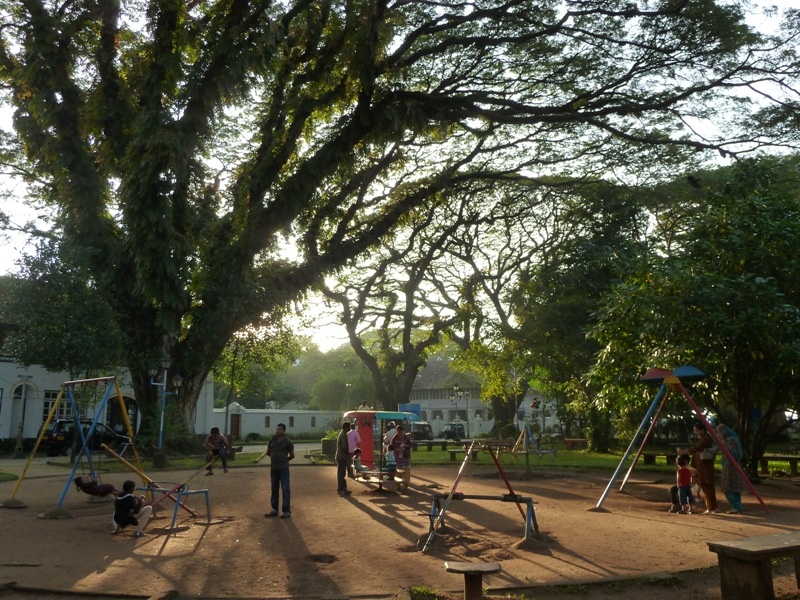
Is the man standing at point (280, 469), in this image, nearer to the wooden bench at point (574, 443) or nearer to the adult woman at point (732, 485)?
the adult woman at point (732, 485)

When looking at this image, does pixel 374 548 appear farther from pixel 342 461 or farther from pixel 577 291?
pixel 577 291

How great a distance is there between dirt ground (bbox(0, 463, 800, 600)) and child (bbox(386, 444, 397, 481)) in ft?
3.04

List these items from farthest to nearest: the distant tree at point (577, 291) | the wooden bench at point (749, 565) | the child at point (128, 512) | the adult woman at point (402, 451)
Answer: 1. the distant tree at point (577, 291)
2. the adult woman at point (402, 451)
3. the child at point (128, 512)
4. the wooden bench at point (749, 565)

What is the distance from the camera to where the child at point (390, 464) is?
51.2ft

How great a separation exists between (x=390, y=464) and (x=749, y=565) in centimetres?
1076

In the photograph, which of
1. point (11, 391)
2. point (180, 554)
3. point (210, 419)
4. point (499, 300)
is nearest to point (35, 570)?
point (180, 554)

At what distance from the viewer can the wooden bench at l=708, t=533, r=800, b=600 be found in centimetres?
584

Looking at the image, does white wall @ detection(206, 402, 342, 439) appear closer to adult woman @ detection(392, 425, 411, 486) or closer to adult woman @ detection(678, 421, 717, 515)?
adult woman @ detection(392, 425, 411, 486)

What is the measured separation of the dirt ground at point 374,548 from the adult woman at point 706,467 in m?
0.46

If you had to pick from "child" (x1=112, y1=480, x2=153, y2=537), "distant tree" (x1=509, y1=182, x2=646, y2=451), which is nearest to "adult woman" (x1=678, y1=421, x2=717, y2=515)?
"child" (x1=112, y1=480, x2=153, y2=537)

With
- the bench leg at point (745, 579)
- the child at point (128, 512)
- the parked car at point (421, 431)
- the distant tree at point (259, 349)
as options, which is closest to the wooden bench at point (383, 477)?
the child at point (128, 512)

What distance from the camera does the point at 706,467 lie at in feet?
38.0

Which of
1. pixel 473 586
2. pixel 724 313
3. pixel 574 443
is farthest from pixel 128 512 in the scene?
pixel 574 443

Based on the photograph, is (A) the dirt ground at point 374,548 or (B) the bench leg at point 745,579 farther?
(A) the dirt ground at point 374,548
